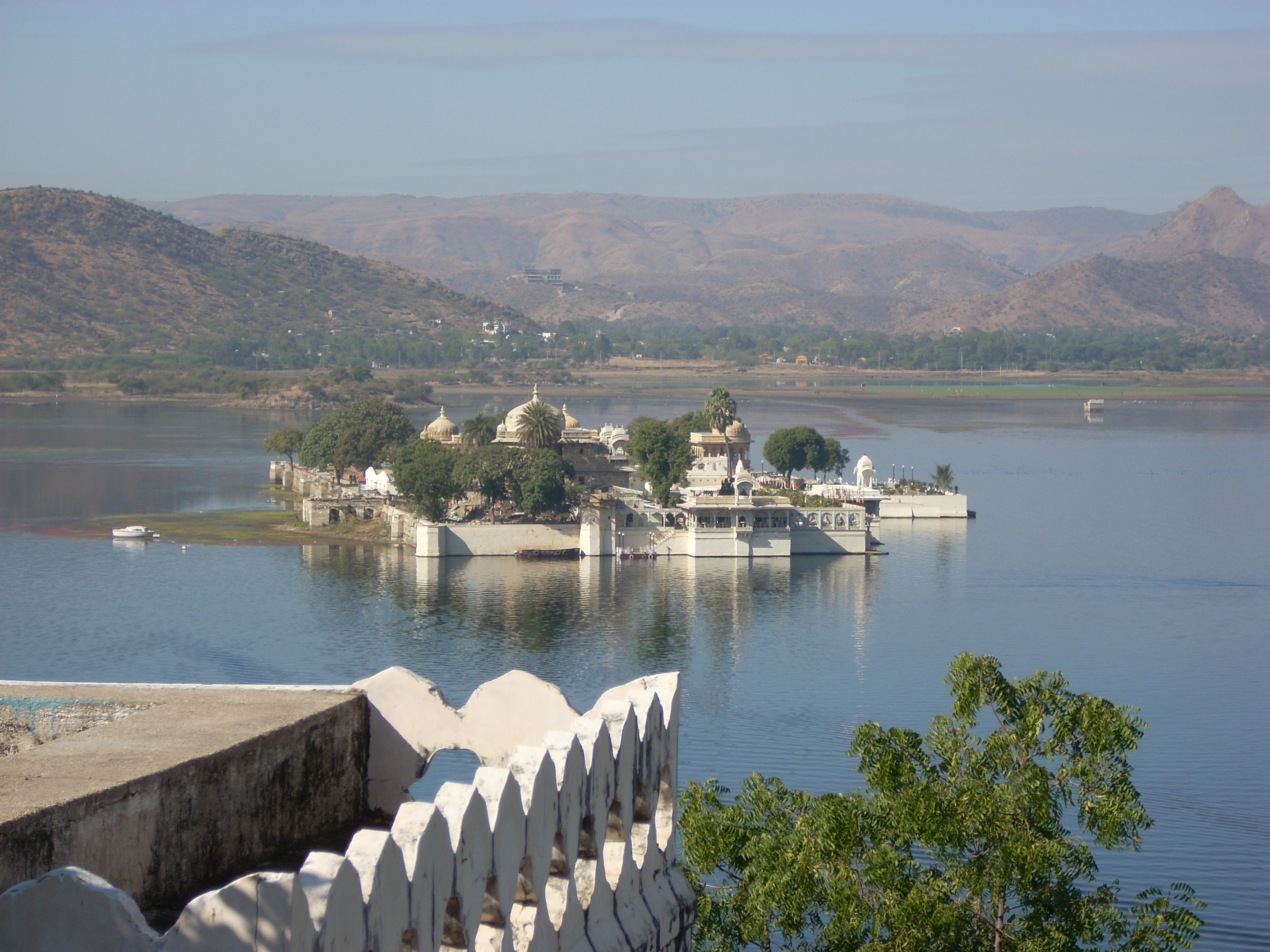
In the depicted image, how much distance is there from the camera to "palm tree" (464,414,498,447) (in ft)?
188

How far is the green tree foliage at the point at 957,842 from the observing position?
9.42 metres

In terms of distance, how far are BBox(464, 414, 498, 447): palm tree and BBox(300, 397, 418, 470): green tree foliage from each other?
3899 millimetres

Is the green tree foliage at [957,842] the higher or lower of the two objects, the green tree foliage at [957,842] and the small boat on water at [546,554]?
the higher

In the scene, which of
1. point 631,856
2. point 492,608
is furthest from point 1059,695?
point 492,608

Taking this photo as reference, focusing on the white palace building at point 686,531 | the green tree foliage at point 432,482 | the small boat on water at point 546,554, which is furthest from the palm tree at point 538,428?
the small boat on water at point 546,554

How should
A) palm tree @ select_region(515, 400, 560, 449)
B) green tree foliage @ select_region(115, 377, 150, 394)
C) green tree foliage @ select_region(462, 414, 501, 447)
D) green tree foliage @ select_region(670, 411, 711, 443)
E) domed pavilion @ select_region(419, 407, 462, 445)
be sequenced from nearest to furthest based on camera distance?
palm tree @ select_region(515, 400, 560, 449) → domed pavilion @ select_region(419, 407, 462, 445) → green tree foliage @ select_region(462, 414, 501, 447) → green tree foliage @ select_region(670, 411, 711, 443) → green tree foliage @ select_region(115, 377, 150, 394)

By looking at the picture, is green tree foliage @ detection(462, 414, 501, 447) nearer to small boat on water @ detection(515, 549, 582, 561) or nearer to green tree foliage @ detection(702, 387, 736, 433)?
green tree foliage @ detection(702, 387, 736, 433)

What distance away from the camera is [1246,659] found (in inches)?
1372

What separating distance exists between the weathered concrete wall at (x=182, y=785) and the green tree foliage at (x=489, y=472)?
40473 millimetres

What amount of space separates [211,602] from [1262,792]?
25.6 m

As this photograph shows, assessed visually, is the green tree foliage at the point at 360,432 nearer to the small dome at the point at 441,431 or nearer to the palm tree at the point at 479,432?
the palm tree at the point at 479,432

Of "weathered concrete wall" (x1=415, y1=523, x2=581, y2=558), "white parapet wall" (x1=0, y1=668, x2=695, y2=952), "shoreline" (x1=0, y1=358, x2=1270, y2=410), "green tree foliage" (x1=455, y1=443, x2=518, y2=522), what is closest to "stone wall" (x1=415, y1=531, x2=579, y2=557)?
"weathered concrete wall" (x1=415, y1=523, x2=581, y2=558)

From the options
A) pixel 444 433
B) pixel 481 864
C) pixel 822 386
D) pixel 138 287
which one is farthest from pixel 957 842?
pixel 138 287

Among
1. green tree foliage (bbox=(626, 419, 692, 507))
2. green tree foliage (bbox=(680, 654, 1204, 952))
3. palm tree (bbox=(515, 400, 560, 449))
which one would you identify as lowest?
green tree foliage (bbox=(626, 419, 692, 507))
